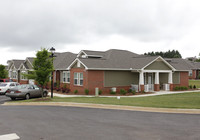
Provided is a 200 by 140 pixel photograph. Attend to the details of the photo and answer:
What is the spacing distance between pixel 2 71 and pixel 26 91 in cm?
2447

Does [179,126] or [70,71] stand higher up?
[70,71]

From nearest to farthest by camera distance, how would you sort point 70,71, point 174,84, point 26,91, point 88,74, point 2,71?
point 26,91 < point 88,74 < point 70,71 < point 174,84 < point 2,71

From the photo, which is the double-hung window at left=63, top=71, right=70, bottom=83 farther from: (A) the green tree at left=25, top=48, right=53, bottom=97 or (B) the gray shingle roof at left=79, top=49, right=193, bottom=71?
(A) the green tree at left=25, top=48, right=53, bottom=97

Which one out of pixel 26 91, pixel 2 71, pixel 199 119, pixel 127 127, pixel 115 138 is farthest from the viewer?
pixel 2 71

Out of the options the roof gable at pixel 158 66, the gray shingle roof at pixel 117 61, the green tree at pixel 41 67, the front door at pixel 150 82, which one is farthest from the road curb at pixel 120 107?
the front door at pixel 150 82

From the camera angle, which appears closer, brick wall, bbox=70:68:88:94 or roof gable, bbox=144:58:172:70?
brick wall, bbox=70:68:88:94

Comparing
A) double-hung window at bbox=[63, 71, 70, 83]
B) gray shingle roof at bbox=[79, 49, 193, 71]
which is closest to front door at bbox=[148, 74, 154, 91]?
gray shingle roof at bbox=[79, 49, 193, 71]

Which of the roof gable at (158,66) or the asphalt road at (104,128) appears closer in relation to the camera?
the asphalt road at (104,128)

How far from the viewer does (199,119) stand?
9.99 metres

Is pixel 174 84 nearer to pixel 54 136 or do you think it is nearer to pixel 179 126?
pixel 179 126

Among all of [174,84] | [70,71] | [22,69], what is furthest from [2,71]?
[174,84]

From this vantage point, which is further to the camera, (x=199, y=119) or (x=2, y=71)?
(x=2, y=71)

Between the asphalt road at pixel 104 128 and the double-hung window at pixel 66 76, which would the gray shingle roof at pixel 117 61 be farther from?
the asphalt road at pixel 104 128

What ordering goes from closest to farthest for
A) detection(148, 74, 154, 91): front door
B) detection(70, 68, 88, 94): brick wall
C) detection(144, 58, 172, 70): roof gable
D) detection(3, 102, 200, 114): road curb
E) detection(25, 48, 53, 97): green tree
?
detection(3, 102, 200, 114): road curb
detection(25, 48, 53, 97): green tree
detection(70, 68, 88, 94): brick wall
detection(144, 58, 172, 70): roof gable
detection(148, 74, 154, 91): front door
